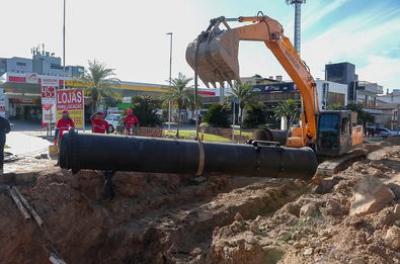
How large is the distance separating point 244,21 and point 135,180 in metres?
5.18

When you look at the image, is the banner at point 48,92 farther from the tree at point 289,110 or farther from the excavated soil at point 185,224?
the tree at point 289,110

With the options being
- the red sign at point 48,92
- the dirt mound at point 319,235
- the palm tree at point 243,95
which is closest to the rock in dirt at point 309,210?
the dirt mound at point 319,235

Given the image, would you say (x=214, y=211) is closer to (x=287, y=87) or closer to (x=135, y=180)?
(x=135, y=180)

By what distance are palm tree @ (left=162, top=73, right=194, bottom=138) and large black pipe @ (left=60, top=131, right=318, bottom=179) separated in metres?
29.6

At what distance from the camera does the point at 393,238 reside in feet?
17.8

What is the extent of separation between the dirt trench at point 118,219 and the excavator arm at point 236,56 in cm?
280

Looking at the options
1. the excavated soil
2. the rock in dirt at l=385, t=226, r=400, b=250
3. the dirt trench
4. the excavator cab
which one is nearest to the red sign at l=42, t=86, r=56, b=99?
the dirt trench

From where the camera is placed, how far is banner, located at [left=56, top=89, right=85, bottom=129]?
52.4 feet

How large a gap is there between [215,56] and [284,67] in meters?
5.80

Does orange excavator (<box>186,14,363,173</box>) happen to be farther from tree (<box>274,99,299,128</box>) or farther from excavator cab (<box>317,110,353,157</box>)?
tree (<box>274,99,299,128</box>)

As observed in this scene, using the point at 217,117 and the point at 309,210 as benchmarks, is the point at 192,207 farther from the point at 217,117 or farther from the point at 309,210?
the point at 217,117

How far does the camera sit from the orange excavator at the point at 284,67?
26.1 feet

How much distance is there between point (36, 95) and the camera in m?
48.3

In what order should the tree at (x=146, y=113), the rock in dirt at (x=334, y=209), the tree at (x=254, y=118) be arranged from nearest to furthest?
1. the rock in dirt at (x=334, y=209)
2. the tree at (x=146, y=113)
3. the tree at (x=254, y=118)
